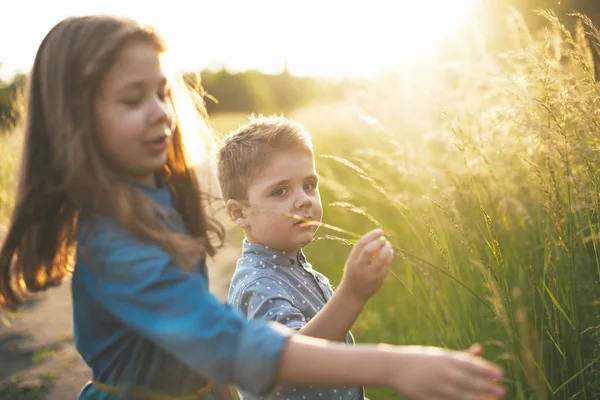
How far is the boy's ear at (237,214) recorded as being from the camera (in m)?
2.45

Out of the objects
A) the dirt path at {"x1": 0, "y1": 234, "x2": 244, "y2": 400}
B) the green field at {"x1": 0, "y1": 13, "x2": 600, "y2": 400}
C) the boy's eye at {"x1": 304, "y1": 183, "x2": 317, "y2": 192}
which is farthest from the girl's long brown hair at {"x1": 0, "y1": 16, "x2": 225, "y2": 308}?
the dirt path at {"x1": 0, "y1": 234, "x2": 244, "y2": 400}

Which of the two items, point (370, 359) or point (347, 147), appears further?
point (347, 147)

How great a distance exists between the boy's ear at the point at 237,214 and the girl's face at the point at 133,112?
82 cm

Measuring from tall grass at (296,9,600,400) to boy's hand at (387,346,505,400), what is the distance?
0.69 ft

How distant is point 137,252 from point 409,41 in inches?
180

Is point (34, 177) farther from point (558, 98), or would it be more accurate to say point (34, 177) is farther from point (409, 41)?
point (409, 41)

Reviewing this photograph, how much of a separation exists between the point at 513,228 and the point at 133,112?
2229 millimetres

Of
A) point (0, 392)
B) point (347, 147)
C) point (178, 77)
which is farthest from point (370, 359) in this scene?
point (347, 147)

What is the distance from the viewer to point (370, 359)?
1.26m

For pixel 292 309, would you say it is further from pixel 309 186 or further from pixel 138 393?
pixel 138 393

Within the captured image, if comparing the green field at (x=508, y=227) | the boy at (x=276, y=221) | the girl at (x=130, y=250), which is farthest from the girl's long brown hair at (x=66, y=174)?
the boy at (x=276, y=221)

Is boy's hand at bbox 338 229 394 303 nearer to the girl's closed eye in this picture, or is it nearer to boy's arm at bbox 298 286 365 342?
boy's arm at bbox 298 286 365 342

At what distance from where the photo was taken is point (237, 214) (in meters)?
2.51

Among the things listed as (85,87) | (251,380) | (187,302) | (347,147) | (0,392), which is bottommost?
(0,392)
